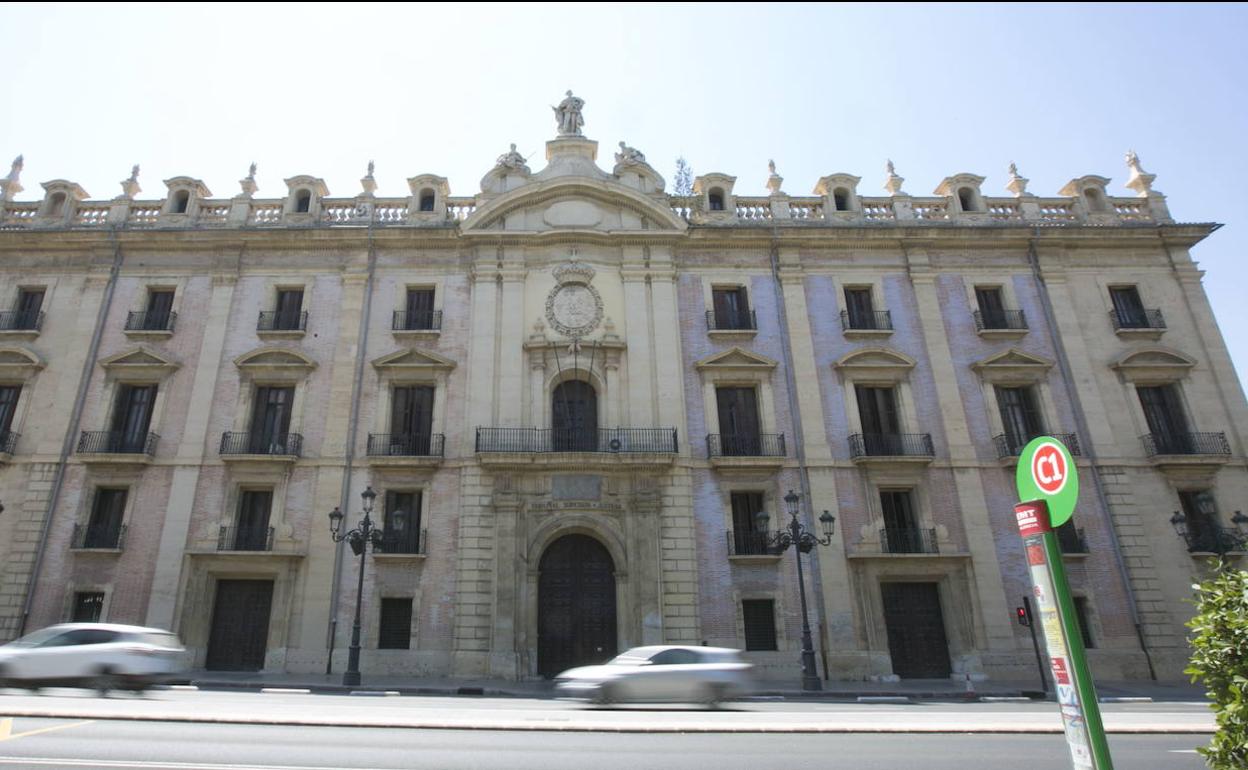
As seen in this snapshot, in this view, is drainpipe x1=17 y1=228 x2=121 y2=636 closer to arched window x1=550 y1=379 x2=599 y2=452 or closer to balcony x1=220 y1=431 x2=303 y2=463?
balcony x1=220 y1=431 x2=303 y2=463

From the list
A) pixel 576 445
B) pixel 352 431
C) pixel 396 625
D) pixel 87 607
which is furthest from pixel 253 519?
pixel 576 445

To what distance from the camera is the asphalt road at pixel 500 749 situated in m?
6.79

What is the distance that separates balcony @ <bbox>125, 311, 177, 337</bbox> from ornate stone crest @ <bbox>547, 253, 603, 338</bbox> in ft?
43.1

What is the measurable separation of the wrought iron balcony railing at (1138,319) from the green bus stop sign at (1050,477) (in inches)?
947

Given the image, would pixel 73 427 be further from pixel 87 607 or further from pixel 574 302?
pixel 574 302

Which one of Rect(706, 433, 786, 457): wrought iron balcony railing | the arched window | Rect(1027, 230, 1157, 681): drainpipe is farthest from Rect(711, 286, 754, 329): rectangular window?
Rect(1027, 230, 1157, 681): drainpipe

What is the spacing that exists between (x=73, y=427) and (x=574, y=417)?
16178 millimetres

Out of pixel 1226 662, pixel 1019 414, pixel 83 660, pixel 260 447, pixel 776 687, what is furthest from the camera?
pixel 1019 414

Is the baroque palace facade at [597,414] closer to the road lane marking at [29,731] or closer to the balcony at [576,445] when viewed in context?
the balcony at [576,445]

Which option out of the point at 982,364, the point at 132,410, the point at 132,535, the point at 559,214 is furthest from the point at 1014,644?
the point at 132,410

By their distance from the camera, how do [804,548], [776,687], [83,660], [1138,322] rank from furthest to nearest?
1. [1138,322]
2. [804,548]
3. [776,687]
4. [83,660]

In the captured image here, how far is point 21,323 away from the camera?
77.3ft

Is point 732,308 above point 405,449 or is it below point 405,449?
above

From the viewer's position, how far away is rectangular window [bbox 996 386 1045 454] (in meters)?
22.4
